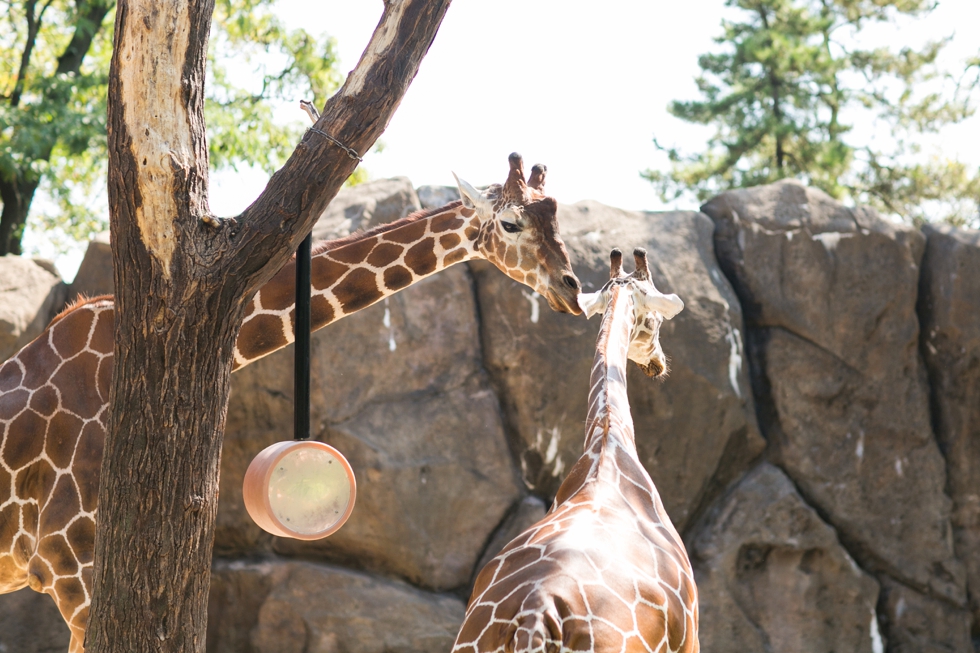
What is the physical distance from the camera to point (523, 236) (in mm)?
4152

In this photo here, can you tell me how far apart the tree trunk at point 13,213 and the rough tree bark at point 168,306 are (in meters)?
7.68

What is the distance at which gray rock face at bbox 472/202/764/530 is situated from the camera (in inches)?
240

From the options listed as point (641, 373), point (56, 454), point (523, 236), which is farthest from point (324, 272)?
point (641, 373)

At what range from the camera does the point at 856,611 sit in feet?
20.5

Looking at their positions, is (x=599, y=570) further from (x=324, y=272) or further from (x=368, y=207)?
(x=368, y=207)

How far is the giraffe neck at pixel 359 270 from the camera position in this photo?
148 inches

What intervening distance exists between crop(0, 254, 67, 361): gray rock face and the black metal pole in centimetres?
339

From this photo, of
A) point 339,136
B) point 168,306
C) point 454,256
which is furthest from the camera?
point 454,256

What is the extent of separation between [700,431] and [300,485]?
164 inches

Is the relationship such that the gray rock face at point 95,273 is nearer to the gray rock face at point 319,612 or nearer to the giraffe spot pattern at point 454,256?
the gray rock face at point 319,612

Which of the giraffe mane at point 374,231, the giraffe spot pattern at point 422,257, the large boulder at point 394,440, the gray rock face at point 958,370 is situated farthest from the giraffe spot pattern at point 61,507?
the gray rock face at point 958,370

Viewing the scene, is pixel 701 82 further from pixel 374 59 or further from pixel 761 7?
pixel 374 59

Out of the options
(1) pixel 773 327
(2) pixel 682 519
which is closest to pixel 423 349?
(2) pixel 682 519

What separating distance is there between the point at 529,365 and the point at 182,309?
3.63 meters
